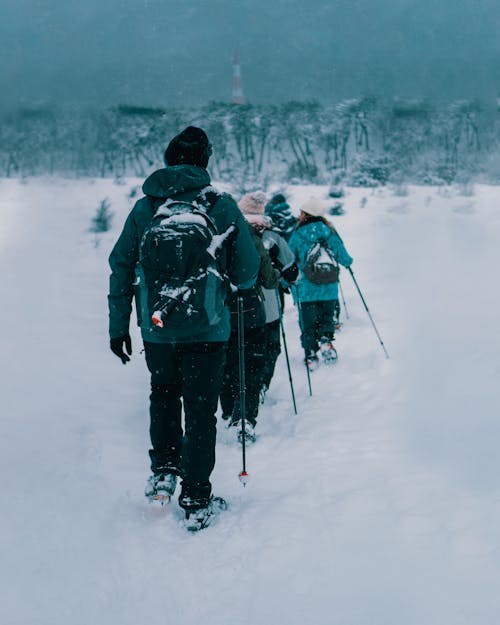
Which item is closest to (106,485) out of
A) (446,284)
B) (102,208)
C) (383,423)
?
(383,423)

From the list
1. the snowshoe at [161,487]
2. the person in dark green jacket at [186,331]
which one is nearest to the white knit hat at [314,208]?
the person in dark green jacket at [186,331]

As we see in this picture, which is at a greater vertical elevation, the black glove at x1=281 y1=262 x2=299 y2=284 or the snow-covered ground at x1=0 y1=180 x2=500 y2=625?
Answer: the black glove at x1=281 y1=262 x2=299 y2=284

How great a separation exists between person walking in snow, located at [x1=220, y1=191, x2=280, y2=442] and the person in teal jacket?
1.96 metres

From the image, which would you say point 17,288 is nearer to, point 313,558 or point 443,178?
point 313,558

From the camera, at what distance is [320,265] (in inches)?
249

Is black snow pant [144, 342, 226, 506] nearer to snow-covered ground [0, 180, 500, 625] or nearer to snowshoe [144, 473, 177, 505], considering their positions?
snowshoe [144, 473, 177, 505]

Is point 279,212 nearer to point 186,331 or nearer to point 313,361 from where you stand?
point 313,361

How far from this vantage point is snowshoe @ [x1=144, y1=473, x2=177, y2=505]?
2852 millimetres

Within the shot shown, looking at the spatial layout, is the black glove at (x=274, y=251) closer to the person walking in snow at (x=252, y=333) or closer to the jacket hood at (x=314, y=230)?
the person walking in snow at (x=252, y=333)

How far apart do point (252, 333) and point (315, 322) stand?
246 centimetres

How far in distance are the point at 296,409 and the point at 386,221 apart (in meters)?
16.1

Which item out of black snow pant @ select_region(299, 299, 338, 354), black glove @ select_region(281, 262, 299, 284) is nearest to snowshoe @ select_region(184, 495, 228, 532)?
black glove @ select_region(281, 262, 299, 284)

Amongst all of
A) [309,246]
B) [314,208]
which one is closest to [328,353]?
[309,246]

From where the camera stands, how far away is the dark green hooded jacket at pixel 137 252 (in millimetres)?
2611
